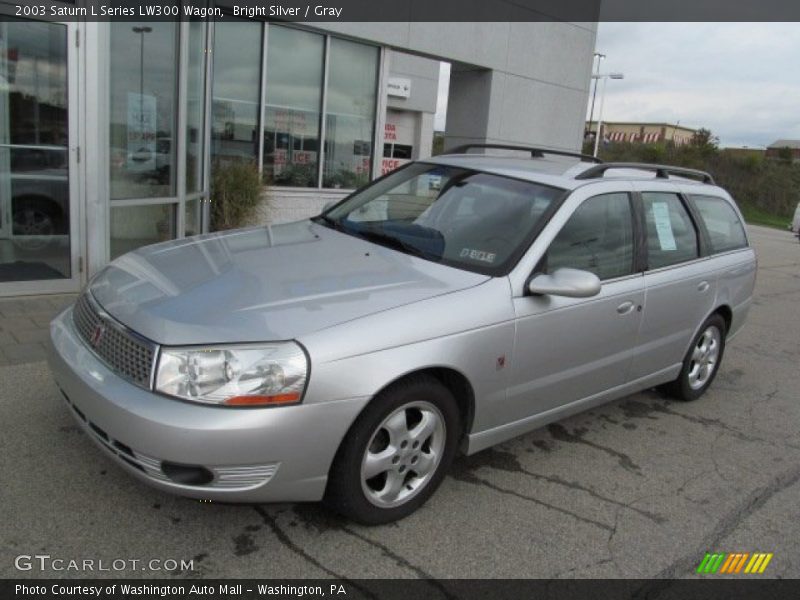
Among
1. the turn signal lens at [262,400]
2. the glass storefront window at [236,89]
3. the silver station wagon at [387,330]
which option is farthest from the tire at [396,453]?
the glass storefront window at [236,89]

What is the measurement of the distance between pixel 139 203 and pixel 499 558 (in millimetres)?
5190

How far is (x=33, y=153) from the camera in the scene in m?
6.22

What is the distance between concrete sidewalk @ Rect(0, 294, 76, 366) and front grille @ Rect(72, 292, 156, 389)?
5.98 ft

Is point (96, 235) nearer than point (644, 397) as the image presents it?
No

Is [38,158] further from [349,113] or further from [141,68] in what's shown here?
[349,113]

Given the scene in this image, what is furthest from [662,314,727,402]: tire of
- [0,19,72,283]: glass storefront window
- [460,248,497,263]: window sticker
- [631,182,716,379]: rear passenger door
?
[0,19,72,283]: glass storefront window

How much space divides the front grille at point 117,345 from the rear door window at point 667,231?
3003 millimetres

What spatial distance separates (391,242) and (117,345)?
1547mm

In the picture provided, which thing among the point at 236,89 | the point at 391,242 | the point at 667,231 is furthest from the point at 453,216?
the point at 236,89

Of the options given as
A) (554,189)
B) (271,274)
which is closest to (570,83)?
(554,189)

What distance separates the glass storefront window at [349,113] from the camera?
10.4 metres

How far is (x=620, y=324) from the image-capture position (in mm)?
3998

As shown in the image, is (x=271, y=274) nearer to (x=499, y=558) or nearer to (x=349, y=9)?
(x=499, y=558)
